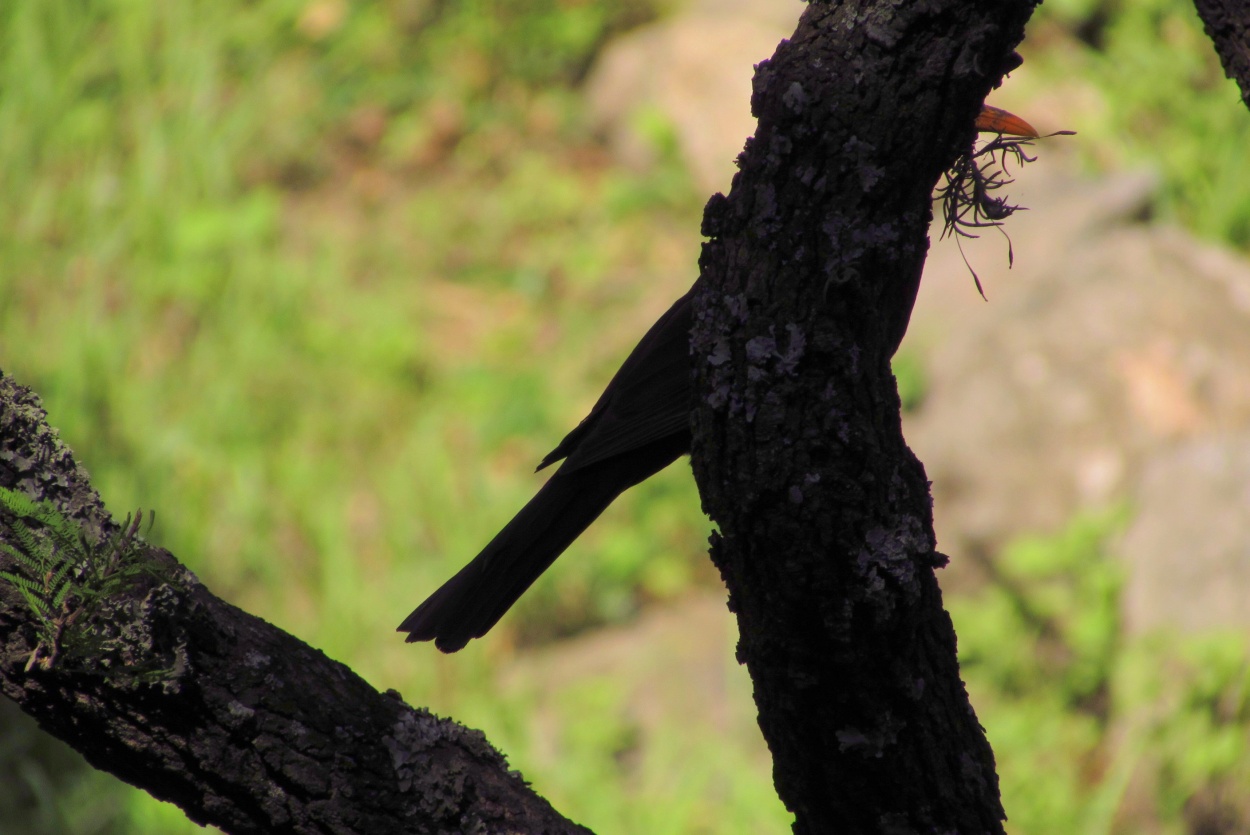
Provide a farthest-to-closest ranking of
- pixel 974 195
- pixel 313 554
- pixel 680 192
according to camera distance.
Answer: pixel 680 192 → pixel 313 554 → pixel 974 195

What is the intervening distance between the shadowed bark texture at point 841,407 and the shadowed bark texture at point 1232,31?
1.45 ft


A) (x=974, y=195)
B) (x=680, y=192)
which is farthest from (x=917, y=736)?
(x=680, y=192)

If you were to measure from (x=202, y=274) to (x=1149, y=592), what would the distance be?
3.62 m

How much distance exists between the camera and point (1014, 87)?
5730 mm

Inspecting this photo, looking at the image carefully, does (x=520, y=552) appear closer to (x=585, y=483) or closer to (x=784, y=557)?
(x=585, y=483)

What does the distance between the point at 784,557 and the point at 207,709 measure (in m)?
0.62

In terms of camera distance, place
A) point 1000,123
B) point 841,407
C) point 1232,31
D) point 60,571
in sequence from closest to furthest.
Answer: point 60,571 < point 841,407 < point 1232,31 < point 1000,123

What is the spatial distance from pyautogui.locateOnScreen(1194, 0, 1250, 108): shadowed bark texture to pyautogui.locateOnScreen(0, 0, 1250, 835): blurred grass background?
92.6 inches

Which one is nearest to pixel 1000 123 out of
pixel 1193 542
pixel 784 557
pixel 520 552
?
pixel 784 557

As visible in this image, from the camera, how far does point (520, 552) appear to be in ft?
6.44

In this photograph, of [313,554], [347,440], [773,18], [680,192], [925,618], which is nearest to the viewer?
[925,618]

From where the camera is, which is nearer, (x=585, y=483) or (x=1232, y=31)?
(x=1232, y=31)

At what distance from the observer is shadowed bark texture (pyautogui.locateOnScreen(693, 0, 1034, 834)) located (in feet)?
4.01

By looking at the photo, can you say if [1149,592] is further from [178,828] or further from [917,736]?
[178,828]
